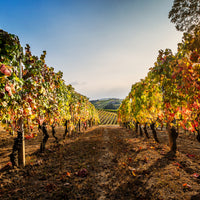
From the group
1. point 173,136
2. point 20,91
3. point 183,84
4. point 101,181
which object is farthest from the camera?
point 173,136

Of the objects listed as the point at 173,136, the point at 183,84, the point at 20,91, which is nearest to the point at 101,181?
the point at 183,84

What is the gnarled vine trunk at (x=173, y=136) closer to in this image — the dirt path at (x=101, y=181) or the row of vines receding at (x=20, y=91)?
the dirt path at (x=101, y=181)

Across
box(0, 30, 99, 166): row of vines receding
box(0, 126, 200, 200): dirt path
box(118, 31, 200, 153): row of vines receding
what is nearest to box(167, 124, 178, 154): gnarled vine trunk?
box(118, 31, 200, 153): row of vines receding

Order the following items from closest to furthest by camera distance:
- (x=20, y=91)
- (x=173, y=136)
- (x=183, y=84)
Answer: (x=183, y=84)
(x=20, y=91)
(x=173, y=136)

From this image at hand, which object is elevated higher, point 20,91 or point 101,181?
point 20,91

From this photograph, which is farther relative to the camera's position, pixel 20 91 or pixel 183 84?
pixel 20 91

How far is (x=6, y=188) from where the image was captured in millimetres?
4535

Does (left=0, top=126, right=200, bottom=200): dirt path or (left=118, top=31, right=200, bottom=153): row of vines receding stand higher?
(left=118, top=31, right=200, bottom=153): row of vines receding

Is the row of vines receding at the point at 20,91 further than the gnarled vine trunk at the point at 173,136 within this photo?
No

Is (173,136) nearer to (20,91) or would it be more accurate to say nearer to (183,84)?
(183,84)

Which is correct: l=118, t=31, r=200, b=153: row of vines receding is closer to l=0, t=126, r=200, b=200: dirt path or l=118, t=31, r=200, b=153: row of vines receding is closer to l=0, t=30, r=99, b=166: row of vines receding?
l=0, t=126, r=200, b=200: dirt path

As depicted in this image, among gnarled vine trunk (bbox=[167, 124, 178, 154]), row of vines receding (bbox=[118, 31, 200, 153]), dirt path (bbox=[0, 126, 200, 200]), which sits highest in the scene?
row of vines receding (bbox=[118, 31, 200, 153])

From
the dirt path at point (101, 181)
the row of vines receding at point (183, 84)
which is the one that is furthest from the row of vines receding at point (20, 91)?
the row of vines receding at point (183, 84)

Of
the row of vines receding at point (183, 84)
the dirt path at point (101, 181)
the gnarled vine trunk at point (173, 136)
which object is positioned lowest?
the dirt path at point (101, 181)
